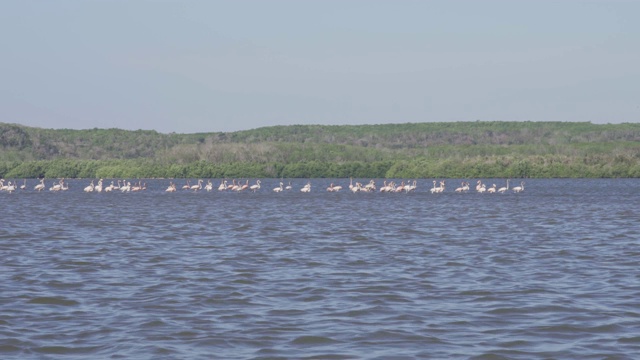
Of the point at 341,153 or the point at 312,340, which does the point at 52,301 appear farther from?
the point at 341,153

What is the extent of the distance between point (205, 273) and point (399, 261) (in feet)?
14.1

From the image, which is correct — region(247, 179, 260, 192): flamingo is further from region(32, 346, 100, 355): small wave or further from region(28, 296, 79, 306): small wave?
region(32, 346, 100, 355): small wave

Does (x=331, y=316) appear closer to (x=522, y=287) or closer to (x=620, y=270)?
(x=522, y=287)

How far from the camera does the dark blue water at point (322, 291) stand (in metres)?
13.7

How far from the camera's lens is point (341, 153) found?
14125cm

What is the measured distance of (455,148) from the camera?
146 metres

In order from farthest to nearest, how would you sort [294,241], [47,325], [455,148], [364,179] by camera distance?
[455,148], [364,179], [294,241], [47,325]

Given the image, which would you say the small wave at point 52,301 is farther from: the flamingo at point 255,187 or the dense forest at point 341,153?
the dense forest at point 341,153

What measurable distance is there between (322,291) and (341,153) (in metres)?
123

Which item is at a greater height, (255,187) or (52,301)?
(255,187)

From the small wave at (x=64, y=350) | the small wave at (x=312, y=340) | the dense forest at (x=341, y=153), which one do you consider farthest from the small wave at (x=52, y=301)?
the dense forest at (x=341, y=153)

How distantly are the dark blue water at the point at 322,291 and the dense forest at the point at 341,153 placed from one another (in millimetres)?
74276

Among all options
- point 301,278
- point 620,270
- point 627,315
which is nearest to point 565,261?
point 620,270

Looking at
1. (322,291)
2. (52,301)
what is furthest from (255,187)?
(52,301)
